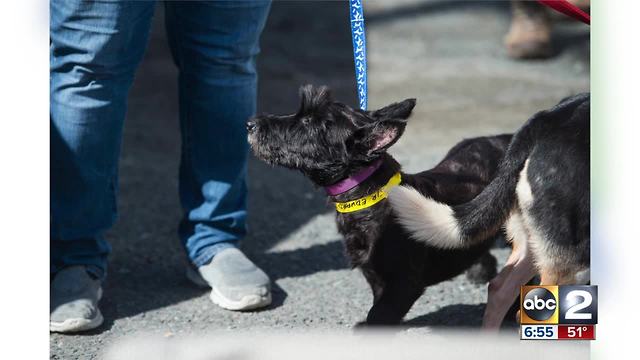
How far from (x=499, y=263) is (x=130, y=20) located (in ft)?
6.77

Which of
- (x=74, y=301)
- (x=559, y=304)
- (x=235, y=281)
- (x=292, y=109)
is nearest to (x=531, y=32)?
(x=292, y=109)

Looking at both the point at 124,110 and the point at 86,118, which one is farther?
the point at 124,110

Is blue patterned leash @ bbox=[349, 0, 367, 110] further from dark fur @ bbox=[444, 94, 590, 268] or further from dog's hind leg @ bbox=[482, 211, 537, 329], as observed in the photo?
dog's hind leg @ bbox=[482, 211, 537, 329]

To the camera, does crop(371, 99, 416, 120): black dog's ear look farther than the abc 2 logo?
Yes

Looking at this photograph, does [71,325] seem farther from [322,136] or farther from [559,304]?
[559,304]

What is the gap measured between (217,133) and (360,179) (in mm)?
832

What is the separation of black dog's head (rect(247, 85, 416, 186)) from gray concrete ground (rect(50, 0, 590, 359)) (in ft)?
2.33

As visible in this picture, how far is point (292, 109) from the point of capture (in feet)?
21.7

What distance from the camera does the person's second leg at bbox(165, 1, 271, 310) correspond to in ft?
12.4

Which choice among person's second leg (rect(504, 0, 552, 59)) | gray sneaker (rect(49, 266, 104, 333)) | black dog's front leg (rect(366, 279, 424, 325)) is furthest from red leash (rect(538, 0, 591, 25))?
person's second leg (rect(504, 0, 552, 59))

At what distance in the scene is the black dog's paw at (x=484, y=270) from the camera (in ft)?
13.7

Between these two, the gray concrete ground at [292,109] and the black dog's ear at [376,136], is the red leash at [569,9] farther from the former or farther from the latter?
the gray concrete ground at [292,109]
